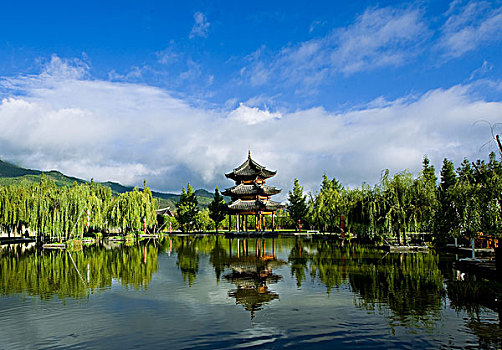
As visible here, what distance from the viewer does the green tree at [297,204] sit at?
4416 centimetres

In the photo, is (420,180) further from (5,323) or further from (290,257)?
(5,323)

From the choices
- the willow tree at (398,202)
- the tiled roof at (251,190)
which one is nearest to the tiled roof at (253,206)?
the tiled roof at (251,190)

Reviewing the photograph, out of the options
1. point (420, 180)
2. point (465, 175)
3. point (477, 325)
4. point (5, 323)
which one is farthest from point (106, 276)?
point (420, 180)

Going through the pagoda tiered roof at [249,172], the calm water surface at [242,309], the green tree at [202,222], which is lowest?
the calm water surface at [242,309]

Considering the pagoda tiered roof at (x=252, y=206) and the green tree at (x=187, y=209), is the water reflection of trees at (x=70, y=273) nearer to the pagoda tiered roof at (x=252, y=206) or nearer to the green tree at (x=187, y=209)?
the pagoda tiered roof at (x=252, y=206)

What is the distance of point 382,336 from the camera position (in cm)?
656

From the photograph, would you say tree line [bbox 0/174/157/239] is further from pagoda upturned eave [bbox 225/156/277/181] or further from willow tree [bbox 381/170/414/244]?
willow tree [bbox 381/170/414/244]

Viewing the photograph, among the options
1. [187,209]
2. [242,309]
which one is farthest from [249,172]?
[242,309]

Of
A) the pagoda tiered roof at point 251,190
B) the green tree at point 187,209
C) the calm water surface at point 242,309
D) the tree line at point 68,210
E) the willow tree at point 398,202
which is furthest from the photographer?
the green tree at point 187,209

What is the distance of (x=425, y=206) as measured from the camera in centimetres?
1950

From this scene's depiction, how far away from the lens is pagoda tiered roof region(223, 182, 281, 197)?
133 ft

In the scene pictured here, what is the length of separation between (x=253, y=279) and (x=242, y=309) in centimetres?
398

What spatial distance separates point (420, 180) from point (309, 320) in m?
15.0

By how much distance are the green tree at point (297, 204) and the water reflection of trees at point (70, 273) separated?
27119 millimetres
